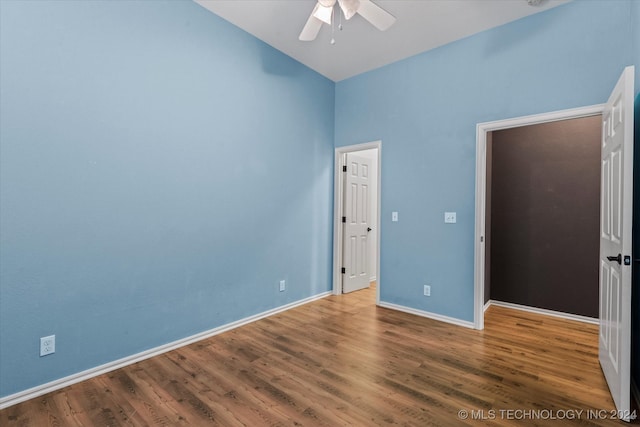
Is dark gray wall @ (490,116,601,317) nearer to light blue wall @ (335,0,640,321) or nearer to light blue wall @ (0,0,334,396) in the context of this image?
light blue wall @ (335,0,640,321)

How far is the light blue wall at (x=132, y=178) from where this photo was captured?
6.78 feet

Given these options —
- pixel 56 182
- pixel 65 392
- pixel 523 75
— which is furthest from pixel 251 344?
pixel 523 75

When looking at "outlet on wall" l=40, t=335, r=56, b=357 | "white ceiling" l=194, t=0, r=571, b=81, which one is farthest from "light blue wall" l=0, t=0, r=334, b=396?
"white ceiling" l=194, t=0, r=571, b=81

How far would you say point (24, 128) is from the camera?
205 cm

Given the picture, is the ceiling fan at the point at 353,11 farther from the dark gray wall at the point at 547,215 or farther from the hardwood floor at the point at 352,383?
the hardwood floor at the point at 352,383

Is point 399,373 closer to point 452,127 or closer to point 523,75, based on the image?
point 452,127

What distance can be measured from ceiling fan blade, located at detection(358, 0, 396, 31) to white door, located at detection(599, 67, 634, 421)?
1563 mm

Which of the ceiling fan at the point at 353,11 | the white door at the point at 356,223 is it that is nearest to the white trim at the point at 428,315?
the white door at the point at 356,223

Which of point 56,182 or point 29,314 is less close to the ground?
point 56,182

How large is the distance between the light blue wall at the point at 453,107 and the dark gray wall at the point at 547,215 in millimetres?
1032

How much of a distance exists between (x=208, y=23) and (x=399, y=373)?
3592 mm

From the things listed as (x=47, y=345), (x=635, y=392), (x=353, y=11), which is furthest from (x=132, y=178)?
(x=635, y=392)

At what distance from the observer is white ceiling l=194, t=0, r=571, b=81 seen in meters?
2.93

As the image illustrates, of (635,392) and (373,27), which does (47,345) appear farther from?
(635,392)
